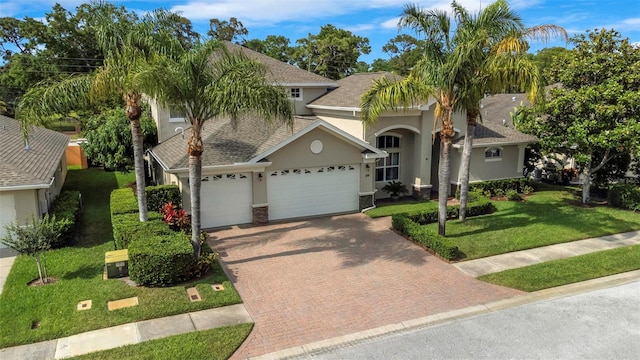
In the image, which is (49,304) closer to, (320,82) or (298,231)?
(298,231)

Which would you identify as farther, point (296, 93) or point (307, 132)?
point (296, 93)

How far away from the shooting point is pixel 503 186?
23.3 meters

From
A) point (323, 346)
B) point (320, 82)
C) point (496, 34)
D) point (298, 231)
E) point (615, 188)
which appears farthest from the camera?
point (320, 82)

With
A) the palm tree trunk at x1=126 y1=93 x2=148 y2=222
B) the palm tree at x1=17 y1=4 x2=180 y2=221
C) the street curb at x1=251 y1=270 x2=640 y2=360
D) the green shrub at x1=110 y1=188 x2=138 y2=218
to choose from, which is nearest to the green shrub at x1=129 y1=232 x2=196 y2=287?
the palm tree trunk at x1=126 y1=93 x2=148 y2=222

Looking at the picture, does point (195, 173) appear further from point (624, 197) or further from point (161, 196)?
point (624, 197)

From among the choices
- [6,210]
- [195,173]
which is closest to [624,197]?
[195,173]

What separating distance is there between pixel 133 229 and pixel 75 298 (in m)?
2.93

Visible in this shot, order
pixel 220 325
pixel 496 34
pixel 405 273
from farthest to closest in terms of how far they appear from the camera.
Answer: pixel 496 34 < pixel 405 273 < pixel 220 325

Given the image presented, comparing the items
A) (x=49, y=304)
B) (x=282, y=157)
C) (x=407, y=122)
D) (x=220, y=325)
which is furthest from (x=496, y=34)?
(x=49, y=304)

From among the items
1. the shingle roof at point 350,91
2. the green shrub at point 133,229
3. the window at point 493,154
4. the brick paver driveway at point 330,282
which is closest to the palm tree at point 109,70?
the green shrub at point 133,229

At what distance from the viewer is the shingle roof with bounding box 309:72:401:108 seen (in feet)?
70.1

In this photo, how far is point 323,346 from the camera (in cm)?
937

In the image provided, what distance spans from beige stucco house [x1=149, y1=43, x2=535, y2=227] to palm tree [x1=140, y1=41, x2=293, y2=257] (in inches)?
123

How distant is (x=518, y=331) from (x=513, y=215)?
10195 mm
